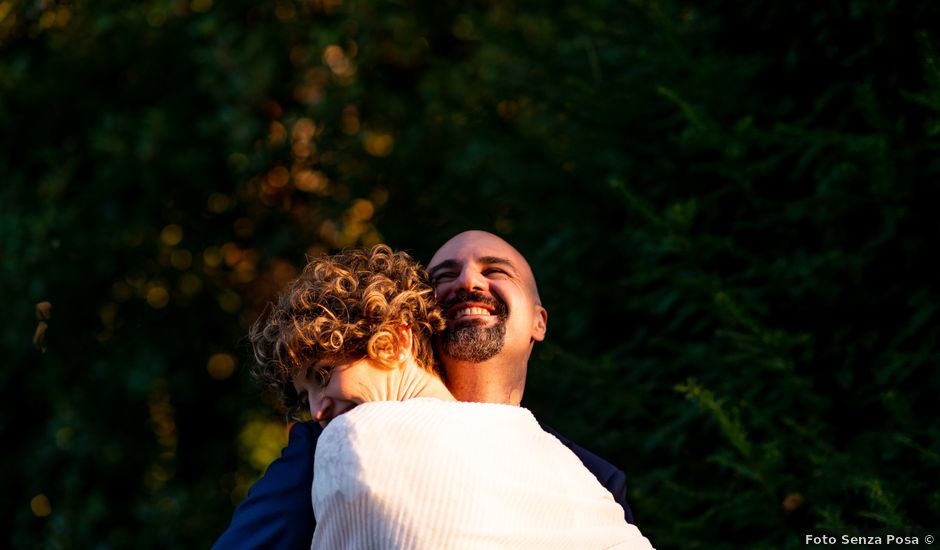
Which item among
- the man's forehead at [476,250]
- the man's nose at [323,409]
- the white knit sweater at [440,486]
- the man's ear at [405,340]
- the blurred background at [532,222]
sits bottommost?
the blurred background at [532,222]

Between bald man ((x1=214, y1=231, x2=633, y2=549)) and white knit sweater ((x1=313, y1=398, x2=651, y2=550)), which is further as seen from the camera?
bald man ((x1=214, y1=231, x2=633, y2=549))

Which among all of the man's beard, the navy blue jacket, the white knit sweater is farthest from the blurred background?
the navy blue jacket

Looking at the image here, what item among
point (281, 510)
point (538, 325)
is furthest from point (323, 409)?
point (538, 325)

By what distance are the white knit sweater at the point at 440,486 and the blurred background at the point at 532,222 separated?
3.21 ft

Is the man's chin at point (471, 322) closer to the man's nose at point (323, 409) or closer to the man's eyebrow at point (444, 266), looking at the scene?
the man's eyebrow at point (444, 266)

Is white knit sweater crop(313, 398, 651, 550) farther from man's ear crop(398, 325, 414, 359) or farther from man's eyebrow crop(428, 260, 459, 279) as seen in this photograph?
man's eyebrow crop(428, 260, 459, 279)

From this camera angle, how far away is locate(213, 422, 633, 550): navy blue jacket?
2.43 m

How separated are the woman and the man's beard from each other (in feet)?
0.22

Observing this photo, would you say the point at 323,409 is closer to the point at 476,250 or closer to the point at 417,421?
the point at 417,421

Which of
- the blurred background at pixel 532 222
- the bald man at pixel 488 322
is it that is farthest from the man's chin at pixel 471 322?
the blurred background at pixel 532 222

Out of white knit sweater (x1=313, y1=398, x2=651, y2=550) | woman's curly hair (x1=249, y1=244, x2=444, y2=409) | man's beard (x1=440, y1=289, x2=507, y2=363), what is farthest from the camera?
man's beard (x1=440, y1=289, x2=507, y2=363)

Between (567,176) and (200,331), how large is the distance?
2826 millimetres

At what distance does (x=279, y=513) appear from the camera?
8.03 ft

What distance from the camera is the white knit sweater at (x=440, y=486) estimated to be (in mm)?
2246
